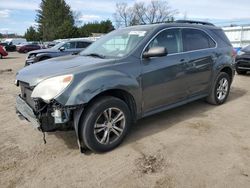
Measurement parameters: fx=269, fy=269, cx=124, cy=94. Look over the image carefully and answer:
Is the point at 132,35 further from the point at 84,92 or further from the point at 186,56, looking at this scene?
the point at 84,92

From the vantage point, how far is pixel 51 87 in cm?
347

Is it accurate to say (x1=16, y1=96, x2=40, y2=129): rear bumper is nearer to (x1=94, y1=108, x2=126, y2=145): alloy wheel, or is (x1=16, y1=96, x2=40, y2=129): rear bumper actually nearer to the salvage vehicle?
the salvage vehicle

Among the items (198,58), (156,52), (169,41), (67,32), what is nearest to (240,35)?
(198,58)

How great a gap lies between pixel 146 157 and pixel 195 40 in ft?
8.96

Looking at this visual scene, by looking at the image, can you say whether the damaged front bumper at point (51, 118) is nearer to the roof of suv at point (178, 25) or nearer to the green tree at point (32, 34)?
the roof of suv at point (178, 25)

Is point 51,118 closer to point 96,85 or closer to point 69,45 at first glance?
point 96,85

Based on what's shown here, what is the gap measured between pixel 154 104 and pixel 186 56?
1.17 meters

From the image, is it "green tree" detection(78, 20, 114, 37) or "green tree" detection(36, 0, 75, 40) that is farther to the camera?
"green tree" detection(36, 0, 75, 40)

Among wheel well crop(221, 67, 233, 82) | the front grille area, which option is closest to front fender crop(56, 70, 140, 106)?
the front grille area

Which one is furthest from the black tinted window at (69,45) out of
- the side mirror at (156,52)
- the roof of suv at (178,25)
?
the side mirror at (156,52)

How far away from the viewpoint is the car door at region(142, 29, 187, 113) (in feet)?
14.0

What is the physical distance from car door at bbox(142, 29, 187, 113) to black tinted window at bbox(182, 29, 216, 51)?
18 cm

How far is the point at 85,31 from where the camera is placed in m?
65.1

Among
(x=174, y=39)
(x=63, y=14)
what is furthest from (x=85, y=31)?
(x=174, y=39)
